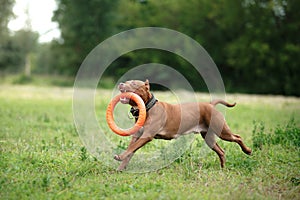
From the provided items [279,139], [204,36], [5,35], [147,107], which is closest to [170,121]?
[147,107]

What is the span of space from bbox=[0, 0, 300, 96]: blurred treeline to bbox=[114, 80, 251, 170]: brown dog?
1050 inches

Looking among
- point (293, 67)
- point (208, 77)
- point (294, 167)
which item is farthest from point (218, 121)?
point (293, 67)

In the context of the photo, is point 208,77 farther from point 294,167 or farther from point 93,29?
point 294,167

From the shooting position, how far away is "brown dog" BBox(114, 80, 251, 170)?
253 inches

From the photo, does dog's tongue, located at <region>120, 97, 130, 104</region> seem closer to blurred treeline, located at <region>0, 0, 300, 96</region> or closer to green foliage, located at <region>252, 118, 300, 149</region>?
green foliage, located at <region>252, 118, 300, 149</region>

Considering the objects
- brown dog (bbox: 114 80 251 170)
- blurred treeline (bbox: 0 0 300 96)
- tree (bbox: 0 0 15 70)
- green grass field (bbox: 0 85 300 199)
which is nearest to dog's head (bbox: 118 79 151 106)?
brown dog (bbox: 114 80 251 170)

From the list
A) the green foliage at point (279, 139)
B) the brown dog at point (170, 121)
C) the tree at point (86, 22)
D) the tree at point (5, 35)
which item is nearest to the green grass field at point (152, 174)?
the green foliage at point (279, 139)

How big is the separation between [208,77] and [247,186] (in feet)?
86.8

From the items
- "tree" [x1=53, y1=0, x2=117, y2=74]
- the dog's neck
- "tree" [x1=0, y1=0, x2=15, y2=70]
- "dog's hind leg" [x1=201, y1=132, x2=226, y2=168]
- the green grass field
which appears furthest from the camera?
Result: "tree" [x1=0, y1=0, x2=15, y2=70]

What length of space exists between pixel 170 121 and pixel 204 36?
32.9 m

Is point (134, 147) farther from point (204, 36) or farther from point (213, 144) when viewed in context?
point (204, 36)

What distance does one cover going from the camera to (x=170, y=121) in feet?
22.2

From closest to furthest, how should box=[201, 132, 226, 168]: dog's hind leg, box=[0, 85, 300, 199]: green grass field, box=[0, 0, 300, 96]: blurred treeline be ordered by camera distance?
box=[0, 85, 300, 199]: green grass field < box=[201, 132, 226, 168]: dog's hind leg < box=[0, 0, 300, 96]: blurred treeline

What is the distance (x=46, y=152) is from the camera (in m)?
7.18
